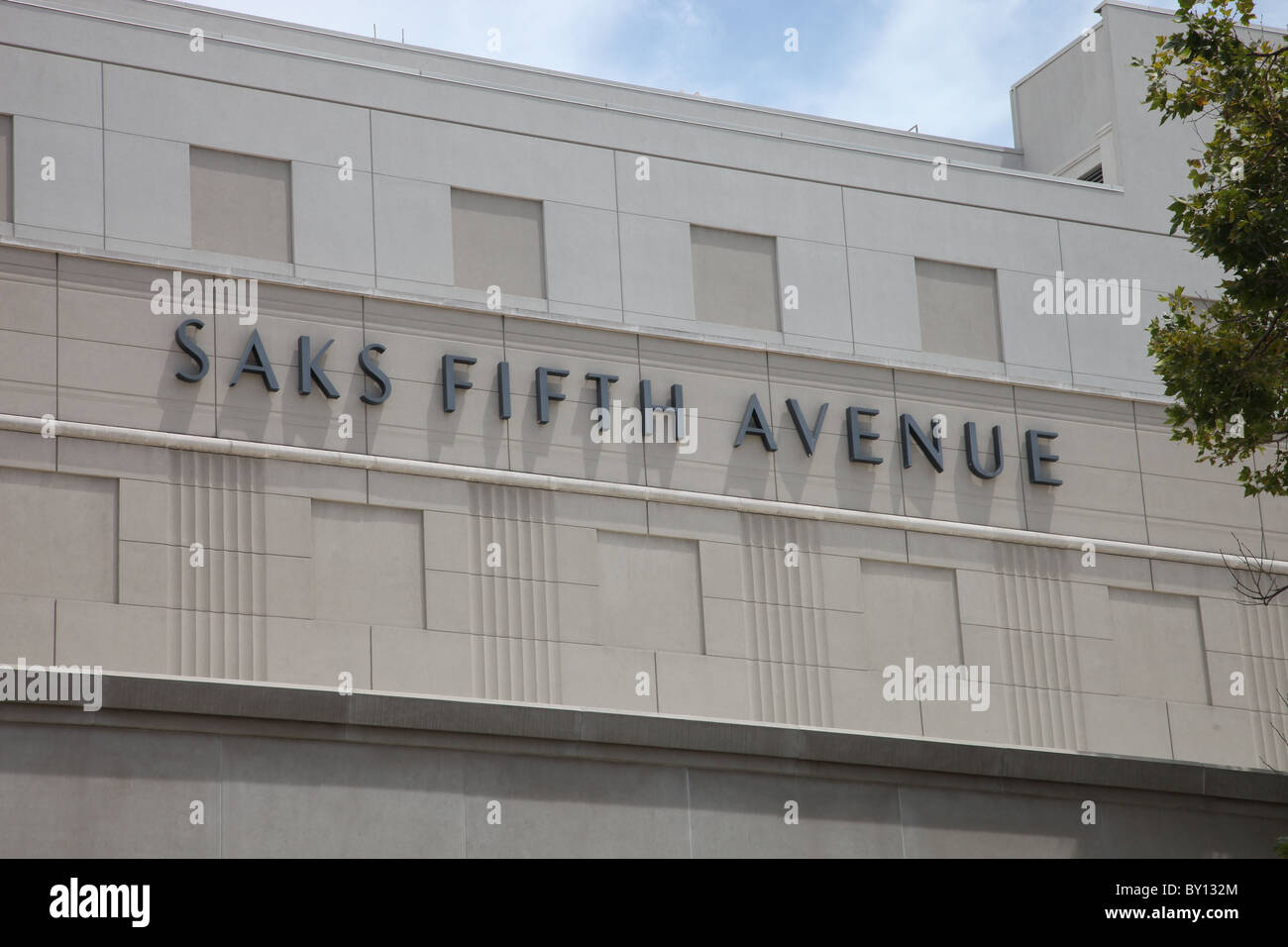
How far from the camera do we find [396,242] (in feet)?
93.3

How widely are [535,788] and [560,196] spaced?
938 centimetres

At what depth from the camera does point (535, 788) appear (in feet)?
84.6

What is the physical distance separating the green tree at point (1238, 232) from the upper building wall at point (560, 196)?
7914 millimetres

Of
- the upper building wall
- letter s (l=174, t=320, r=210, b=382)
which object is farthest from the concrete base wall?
the upper building wall

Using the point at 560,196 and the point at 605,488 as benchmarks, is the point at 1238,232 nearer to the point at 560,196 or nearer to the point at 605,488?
the point at 605,488

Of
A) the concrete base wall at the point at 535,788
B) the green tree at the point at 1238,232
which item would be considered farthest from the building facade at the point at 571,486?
the green tree at the point at 1238,232

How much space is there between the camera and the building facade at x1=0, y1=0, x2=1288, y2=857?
25281 mm

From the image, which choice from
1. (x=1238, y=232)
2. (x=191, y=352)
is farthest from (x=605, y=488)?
(x=1238, y=232)

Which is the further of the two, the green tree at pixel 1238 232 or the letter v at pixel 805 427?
the letter v at pixel 805 427

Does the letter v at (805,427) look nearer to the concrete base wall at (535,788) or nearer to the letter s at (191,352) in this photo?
the concrete base wall at (535,788)

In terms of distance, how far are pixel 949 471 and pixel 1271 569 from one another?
241 inches

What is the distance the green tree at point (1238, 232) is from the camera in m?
22.6

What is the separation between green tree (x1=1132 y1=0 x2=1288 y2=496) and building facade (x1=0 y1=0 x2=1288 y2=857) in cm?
717

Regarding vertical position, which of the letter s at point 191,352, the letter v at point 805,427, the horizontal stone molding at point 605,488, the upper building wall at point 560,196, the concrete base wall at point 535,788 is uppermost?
the upper building wall at point 560,196
